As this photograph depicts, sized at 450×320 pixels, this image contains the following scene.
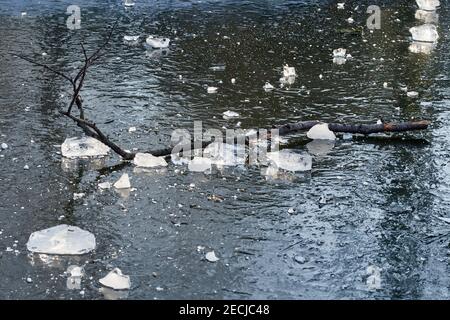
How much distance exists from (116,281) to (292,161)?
5.59 feet

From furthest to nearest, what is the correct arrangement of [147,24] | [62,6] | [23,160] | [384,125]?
[62,6], [147,24], [384,125], [23,160]

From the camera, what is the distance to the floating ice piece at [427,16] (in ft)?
28.5

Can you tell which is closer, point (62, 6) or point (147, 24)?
point (147, 24)

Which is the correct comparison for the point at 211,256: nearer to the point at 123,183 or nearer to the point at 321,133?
the point at 123,183

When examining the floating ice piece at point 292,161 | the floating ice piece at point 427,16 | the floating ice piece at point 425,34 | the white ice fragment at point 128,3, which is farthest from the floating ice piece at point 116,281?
the floating ice piece at point 427,16

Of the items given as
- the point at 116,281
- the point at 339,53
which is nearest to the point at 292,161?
the point at 116,281

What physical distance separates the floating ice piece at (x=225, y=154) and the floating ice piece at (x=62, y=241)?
1.21 meters

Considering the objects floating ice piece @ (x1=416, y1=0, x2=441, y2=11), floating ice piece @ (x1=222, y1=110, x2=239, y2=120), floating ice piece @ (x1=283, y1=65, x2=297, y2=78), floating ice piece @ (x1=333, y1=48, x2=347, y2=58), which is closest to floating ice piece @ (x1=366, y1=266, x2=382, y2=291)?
floating ice piece @ (x1=222, y1=110, x2=239, y2=120)

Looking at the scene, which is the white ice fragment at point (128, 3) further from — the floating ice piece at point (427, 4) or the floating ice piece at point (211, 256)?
the floating ice piece at point (211, 256)

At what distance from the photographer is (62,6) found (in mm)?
8742

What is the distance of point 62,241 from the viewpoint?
12.5 ft
